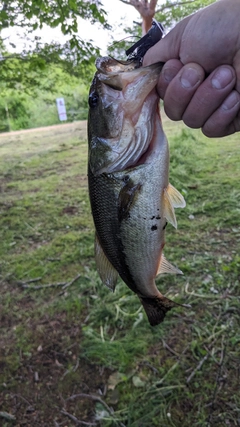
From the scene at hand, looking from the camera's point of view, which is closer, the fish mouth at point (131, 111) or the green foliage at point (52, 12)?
the fish mouth at point (131, 111)

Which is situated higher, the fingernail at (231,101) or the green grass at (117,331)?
the fingernail at (231,101)

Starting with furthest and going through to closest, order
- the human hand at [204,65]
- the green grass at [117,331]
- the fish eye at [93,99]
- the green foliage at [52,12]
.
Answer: the green foliage at [52,12]
the green grass at [117,331]
the fish eye at [93,99]
the human hand at [204,65]

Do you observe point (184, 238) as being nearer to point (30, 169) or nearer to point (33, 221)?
point (33, 221)

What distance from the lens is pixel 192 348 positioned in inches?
114

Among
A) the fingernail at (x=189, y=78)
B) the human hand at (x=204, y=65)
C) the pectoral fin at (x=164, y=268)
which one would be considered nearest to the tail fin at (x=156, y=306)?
the pectoral fin at (x=164, y=268)

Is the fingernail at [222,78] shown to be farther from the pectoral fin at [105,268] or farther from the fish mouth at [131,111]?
the pectoral fin at [105,268]

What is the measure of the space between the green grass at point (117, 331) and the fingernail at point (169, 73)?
223 cm

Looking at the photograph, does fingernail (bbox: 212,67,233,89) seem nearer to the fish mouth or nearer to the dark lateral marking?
the fish mouth

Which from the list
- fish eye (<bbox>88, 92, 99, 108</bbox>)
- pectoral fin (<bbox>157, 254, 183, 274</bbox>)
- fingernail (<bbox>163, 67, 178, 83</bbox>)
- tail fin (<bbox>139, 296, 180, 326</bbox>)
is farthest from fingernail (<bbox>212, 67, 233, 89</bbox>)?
tail fin (<bbox>139, 296, 180, 326</bbox>)

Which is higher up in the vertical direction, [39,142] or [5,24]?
[5,24]

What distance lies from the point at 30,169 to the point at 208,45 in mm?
8877

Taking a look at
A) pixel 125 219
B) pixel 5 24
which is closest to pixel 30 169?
pixel 5 24

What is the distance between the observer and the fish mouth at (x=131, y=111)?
1.35 meters

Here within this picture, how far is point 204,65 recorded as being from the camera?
53.7 inches
